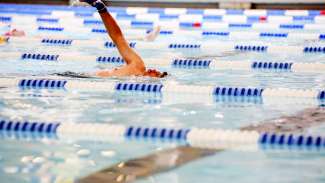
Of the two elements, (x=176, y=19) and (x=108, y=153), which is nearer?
(x=108, y=153)

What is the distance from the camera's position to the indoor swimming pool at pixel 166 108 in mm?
3975

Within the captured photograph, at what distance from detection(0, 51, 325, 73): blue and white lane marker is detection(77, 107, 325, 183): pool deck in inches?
108

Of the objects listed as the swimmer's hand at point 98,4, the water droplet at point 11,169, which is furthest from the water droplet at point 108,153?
the swimmer's hand at point 98,4

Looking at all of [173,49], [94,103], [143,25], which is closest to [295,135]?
[94,103]

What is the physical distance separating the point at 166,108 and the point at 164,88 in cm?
81

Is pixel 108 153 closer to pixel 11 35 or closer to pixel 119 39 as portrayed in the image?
pixel 119 39

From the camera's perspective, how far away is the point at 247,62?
832 cm

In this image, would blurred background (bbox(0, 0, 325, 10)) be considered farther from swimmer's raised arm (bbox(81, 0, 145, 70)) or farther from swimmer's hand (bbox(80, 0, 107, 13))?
swimmer's hand (bbox(80, 0, 107, 13))

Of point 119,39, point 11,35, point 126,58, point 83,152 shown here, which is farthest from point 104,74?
point 11,35

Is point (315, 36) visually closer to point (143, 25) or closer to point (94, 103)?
point (143, 25)

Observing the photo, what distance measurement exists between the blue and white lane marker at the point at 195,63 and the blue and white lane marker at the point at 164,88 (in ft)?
5.19

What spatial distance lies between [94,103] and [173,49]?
433cm

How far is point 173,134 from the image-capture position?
462 cm

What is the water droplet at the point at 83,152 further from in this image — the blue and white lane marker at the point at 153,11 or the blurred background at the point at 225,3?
the blurred background at the point at 225,3
